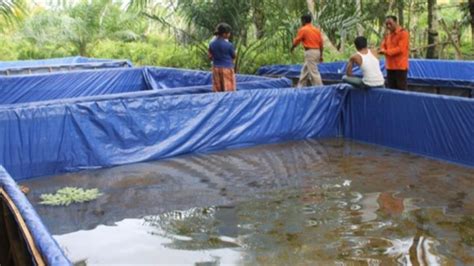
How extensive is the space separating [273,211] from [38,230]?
9.41 ft

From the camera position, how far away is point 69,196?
5.84 meters

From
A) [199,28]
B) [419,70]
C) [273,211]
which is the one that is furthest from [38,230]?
[419,70]

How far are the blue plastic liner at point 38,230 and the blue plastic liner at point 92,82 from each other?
22.8 feet

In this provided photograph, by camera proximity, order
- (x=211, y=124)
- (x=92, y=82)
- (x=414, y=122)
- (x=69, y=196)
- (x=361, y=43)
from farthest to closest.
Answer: (x=92, y=82), (x=361, y=43), (x=211, y=124), (x=414, y=122), (x=69, y=196)

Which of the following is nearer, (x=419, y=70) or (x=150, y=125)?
(x=150, y=125)

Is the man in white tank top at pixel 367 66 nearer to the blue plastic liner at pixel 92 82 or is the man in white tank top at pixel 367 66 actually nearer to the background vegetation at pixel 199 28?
the blue plastic liner at pixel 92 82

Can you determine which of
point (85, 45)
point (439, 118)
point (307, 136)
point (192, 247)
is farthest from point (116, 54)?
point (192, 247)

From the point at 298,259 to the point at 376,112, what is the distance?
4294 mm

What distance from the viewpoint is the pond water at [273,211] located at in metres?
4.26

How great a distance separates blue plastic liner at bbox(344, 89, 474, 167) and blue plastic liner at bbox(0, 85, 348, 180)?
452mm

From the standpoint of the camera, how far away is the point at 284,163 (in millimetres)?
7117

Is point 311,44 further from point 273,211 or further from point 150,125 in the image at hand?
point 273,211

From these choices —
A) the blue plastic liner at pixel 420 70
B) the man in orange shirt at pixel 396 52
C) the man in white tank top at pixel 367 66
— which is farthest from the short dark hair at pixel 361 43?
the blue plastic liner at pixel 420 70

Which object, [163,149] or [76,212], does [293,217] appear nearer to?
[76,212]
